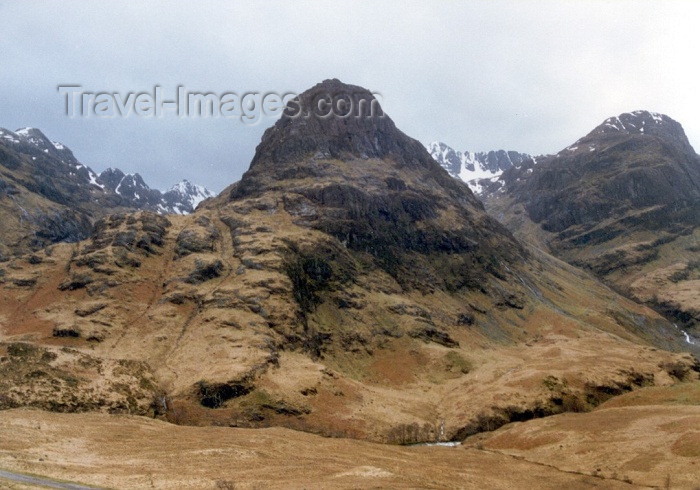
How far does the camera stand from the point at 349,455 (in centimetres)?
6391

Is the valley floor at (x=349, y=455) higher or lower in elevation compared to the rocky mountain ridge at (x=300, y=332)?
lower

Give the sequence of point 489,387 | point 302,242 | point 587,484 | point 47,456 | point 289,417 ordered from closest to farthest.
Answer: point 47,456
point 587,484
point 289,417
point 489,387
point 302,242

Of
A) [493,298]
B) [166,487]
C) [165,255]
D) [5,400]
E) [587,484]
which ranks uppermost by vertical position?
[165,255]

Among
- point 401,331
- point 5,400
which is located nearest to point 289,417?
point 5,400

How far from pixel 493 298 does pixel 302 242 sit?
76440 millimetres

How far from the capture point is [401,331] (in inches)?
5561

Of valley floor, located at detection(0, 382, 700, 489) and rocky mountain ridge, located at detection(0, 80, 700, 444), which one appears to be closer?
valley floor, located at detection(0, 382, 700, 489)

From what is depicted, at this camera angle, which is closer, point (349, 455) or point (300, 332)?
point (349, 455)

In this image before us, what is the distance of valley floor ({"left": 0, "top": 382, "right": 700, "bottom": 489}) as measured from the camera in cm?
4569

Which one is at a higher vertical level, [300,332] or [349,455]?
[300,332]

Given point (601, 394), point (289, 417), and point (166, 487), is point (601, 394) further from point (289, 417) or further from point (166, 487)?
point (166, 487)

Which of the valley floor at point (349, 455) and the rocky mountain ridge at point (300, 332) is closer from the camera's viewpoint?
the valley floor at point (349, 455)

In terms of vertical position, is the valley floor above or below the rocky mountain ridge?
below

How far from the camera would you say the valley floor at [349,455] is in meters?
45.7
